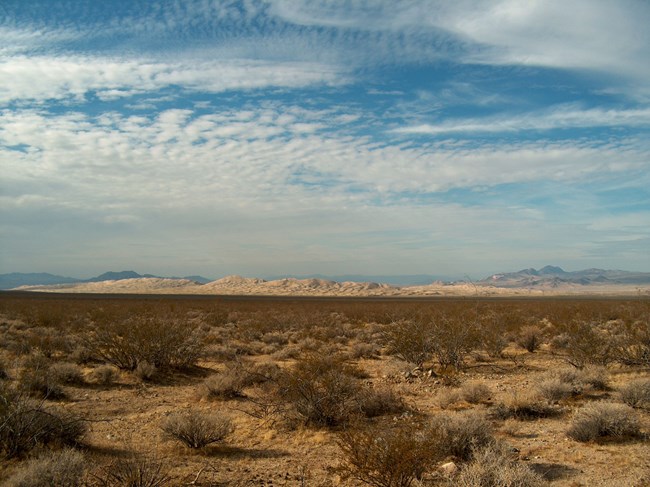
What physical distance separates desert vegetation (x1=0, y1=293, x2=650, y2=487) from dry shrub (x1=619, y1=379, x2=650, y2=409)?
23 millimetres

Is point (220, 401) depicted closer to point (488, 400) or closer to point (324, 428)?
point (324, 428)

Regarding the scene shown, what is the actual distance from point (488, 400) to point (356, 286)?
13525 centimetres

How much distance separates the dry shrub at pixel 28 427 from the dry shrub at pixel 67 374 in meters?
5.72

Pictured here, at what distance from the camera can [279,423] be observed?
381 inches

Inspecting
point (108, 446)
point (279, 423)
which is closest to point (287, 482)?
point (279, 423)

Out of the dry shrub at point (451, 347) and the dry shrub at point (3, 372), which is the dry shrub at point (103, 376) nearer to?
the dry shrub at point (3, 372)

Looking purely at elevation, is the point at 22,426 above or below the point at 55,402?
above

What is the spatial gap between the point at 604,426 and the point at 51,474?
915cm

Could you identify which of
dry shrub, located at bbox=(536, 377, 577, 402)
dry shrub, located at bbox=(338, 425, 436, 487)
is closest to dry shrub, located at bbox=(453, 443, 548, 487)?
dry shrub, located at bbox=(338, 425, 436, 487)

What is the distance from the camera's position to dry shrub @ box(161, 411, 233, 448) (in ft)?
26.5

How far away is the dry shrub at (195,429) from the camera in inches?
318

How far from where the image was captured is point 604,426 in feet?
26.9

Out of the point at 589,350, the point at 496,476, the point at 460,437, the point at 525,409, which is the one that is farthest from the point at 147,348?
the point at 589,350

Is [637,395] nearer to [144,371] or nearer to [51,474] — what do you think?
[51,474]
